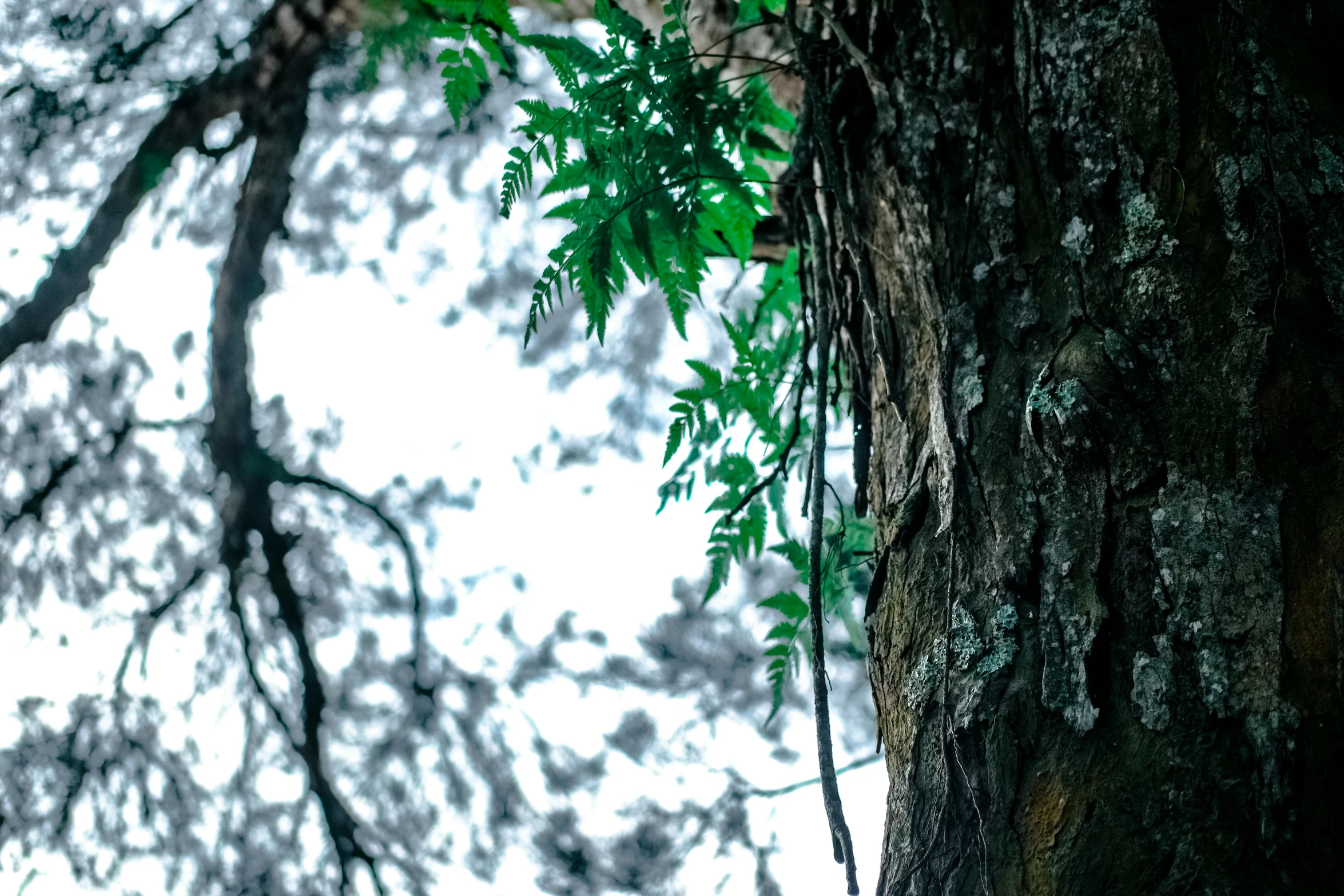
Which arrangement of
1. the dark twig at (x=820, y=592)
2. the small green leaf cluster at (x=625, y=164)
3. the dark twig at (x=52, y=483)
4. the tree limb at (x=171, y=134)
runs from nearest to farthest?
the dark twig at (x=820, y=592) → the small green leaf cluster at (x=625, y=164) → the tree limb at (x=171, y=134) → the dark twig at (x=52, y=483)

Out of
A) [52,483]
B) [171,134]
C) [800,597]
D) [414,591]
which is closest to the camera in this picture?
[800,597]

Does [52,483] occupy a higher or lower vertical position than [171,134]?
lower

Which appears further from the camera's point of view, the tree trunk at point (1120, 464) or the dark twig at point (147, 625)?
the dark twig at point (147, 625)

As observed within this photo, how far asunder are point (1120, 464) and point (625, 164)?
71 centimetres

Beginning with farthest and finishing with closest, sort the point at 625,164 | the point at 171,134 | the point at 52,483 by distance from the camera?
the point at 52,483 → the point at 171,134 → the point at 625,164

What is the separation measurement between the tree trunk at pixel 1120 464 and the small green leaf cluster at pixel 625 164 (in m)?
0.33

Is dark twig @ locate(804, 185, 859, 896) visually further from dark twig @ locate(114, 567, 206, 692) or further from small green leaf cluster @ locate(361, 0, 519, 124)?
dark twig @ locate(114, 567, 206, 692)

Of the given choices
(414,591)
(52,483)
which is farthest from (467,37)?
(52,483)

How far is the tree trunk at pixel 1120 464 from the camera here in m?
0.55

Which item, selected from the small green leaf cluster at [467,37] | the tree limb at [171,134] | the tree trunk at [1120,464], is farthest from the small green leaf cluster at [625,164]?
the tree limb at [171,134]

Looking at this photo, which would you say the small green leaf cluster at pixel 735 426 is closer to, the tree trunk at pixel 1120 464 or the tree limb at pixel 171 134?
the tree trunk at pixel 1120 464

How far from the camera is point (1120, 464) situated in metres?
0.65

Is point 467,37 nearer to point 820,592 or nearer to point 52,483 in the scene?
point 820,592

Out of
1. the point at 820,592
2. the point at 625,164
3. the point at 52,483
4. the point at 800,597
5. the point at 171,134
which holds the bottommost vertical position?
the point at 820,592
